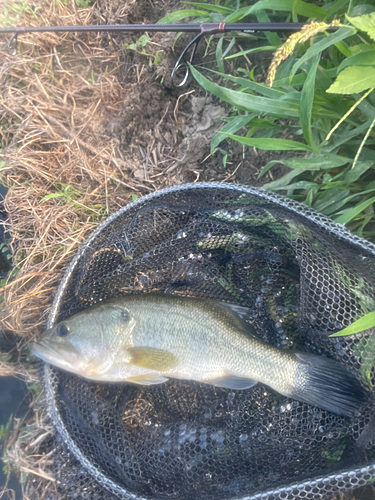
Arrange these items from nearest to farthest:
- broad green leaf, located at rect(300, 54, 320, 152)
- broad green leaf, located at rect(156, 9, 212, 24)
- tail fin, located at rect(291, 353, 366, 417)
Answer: broad green leaf, located at rect(300, 54, 320, 152) → tail fin, located at rect(291, 353, 366, 417) → broad green leaf, located at rect(156, 9, 212, 24)

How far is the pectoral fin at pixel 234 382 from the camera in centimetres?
196

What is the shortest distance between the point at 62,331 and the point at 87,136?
163 cm

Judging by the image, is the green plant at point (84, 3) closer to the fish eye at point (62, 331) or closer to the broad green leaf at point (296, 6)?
the broad green leaf at point (296, 6)

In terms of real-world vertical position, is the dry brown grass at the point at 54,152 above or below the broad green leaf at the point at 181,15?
below

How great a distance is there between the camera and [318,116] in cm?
192

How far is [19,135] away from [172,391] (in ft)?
7.96

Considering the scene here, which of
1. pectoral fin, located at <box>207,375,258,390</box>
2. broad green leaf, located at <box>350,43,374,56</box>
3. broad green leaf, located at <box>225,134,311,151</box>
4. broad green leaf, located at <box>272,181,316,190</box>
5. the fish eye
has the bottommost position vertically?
pectoral fin, located at <box>207,375,258,390</box>

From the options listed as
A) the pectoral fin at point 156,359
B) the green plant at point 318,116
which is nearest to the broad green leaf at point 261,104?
the green plant at point 318,116

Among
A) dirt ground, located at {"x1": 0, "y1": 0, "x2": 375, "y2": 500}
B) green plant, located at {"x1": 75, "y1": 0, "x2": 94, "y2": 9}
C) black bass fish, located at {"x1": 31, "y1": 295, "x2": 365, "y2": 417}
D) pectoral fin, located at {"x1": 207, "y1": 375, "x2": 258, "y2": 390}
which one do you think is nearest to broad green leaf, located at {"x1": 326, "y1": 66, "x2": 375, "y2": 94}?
dirt ground, located at {"x1": 0, "y1": 0, "x2": 375, "y2": 500}

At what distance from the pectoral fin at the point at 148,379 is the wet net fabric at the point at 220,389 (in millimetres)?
222

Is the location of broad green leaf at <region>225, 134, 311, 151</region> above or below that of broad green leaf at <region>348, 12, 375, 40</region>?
below

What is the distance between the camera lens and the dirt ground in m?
2.61

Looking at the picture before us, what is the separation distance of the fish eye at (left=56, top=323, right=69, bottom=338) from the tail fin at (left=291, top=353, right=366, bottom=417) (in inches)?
56.0

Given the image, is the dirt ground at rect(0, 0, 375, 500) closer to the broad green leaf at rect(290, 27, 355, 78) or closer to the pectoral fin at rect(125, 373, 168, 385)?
the broad green leaf at rect(290, 27, 355, 78)
